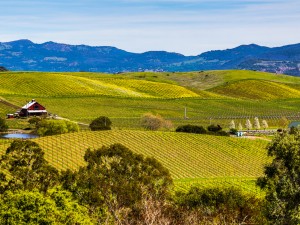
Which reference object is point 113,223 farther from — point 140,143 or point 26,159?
point 140,143

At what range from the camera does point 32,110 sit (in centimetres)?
14475

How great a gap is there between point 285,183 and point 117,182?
42.3 ft

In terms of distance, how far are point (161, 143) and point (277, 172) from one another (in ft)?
175

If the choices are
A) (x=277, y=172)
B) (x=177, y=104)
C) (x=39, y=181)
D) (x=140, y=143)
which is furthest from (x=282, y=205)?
(x=177, y=104)

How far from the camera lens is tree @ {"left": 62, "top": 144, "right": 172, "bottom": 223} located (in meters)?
39.1

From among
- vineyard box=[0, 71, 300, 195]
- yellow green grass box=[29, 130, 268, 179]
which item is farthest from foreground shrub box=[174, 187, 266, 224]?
yellow green grass box=[29, 130, 268, 179]

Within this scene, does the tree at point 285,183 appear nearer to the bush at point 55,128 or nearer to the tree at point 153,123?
the bush at point 55,128

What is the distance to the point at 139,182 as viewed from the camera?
41281mm

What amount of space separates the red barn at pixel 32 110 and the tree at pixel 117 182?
10369 centimetres

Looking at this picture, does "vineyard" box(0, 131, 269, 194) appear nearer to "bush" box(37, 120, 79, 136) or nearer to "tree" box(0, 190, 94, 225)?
"bush" box(37, 120, 79, 136)

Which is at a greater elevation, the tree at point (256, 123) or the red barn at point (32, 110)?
the red barn at point (32, 110)

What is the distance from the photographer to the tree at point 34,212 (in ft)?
102

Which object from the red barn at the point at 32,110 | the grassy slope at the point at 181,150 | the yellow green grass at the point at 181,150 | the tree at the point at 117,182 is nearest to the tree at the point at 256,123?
the yellow green grass at the point at 181,150

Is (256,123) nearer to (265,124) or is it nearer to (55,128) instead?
(265,124)
